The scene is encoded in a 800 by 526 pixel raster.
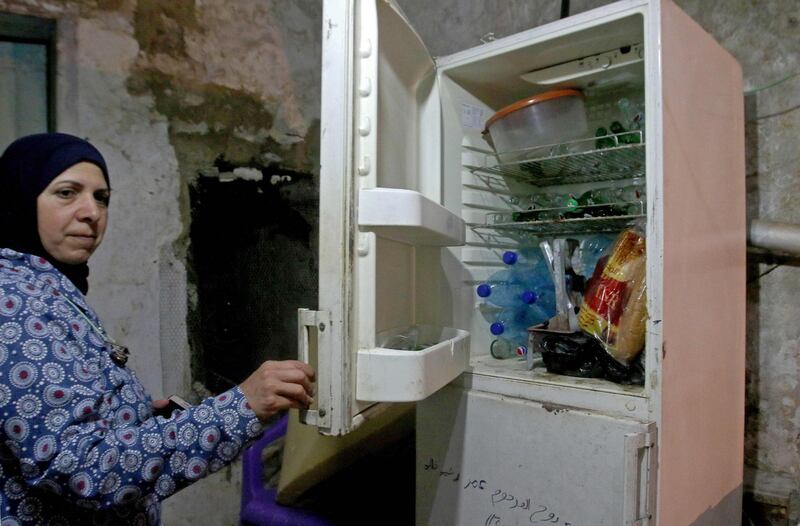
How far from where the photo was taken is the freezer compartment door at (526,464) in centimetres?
88

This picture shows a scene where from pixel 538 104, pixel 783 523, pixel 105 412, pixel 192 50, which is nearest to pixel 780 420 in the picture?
pixel 783 523

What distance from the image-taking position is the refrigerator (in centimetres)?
79

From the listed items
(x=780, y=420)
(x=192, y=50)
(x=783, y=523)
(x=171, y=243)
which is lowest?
(x=783, y=523)

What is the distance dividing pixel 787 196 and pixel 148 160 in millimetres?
1785

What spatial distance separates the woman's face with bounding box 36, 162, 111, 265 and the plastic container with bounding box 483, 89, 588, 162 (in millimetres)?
843

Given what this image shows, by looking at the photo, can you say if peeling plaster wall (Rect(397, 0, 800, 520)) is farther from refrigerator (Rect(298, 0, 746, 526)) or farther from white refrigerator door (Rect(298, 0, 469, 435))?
white refrigerator door (Rect(298, 0, 469, 435))

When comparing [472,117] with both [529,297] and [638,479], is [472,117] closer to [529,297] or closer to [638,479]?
[529,297]

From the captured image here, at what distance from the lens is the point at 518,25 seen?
5.76 ft

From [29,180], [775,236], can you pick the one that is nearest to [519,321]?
[775,236]

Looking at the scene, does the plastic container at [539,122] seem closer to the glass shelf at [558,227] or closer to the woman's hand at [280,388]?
the glass shelf at [558,227]

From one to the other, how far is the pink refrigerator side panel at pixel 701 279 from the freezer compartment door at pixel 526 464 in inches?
2.8

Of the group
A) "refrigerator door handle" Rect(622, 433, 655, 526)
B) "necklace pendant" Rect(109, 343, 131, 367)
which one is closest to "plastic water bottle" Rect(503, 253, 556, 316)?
"refrigerator door handle" Rect(622, 433, 655, 526)

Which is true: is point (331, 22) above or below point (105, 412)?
above

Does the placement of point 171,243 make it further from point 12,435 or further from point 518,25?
point 518,25
